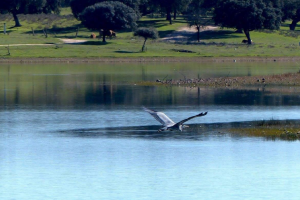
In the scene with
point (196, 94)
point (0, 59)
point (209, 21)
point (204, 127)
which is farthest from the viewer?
point (209, 21)

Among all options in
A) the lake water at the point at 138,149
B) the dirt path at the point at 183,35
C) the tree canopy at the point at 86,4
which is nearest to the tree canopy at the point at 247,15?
the dirt path at the point at 183,35

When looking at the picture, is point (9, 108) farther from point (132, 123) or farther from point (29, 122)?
point (132, 123)

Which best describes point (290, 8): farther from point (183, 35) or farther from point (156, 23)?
point (183, 35)

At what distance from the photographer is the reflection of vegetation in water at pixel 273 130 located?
80.5 feet

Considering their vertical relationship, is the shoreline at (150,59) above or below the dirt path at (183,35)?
below

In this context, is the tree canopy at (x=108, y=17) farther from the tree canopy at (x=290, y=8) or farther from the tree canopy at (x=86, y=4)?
the tree canopy at (x=290, y=8)

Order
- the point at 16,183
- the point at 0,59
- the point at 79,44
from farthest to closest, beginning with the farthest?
1. the point at 79,44
2. the point at 0,59
3. the point at 16,183

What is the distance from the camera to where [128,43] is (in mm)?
80188

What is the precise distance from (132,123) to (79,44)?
50.1m

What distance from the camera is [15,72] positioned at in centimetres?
5831

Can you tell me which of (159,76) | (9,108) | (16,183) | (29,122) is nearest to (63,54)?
(159,76)

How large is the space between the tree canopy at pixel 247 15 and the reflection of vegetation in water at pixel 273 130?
58173 millimetres

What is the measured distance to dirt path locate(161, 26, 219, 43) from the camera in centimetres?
8558

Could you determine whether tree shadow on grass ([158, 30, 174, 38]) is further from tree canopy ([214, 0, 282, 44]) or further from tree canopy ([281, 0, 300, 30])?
tree canopy ([281, 0, 300, 30])
